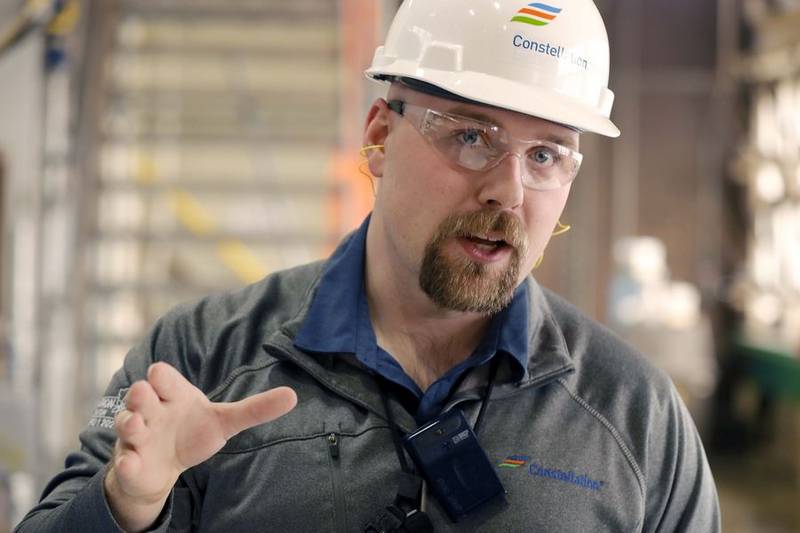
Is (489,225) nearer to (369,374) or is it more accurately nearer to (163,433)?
(369,374)

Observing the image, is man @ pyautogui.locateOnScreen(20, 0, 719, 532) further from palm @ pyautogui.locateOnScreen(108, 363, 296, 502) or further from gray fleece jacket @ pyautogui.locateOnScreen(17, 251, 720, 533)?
palm @ pyautogui.locateOnScreen(108, 363, 296, 502)

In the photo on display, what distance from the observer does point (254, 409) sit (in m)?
1.50

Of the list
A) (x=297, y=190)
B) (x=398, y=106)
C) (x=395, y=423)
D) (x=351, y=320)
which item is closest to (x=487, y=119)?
(x=398, y=106)

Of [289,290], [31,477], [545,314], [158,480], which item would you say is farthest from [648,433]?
[31,477]

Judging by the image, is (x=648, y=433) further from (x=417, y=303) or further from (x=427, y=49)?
(x=427, y=49)

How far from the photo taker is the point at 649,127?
937 cm

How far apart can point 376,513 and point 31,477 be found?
1.68 meters

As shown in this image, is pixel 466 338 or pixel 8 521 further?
pixel 8 521

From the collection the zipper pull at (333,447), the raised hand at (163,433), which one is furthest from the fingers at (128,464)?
the zipper pull at (333,447)

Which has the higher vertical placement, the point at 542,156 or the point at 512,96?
the point at 512,96

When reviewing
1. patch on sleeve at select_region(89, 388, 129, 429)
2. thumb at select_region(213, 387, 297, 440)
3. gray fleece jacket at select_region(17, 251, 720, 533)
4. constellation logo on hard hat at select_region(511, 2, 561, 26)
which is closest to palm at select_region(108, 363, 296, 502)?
thumb at select_region(213, 387, 297, 440)

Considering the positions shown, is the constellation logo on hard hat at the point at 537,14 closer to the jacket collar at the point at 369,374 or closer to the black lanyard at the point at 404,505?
the jacket collar at the point at 369,374

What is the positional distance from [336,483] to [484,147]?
2.02 feet

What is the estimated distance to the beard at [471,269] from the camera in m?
1.75
